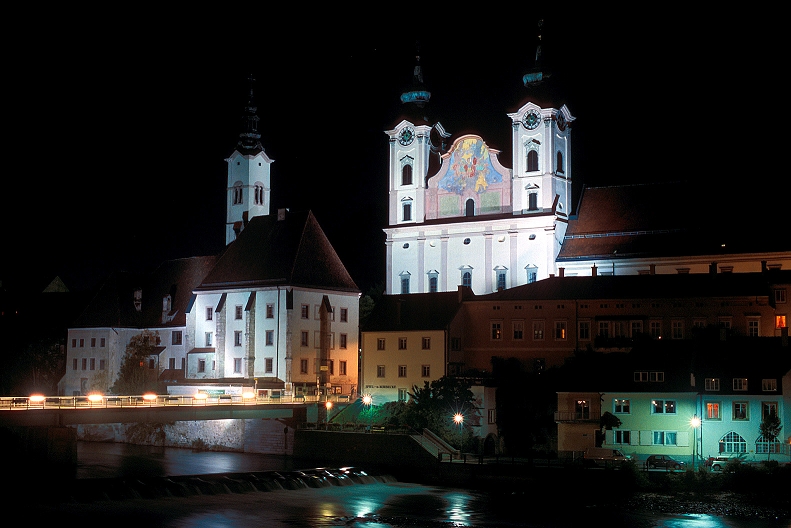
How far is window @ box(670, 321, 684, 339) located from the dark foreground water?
17754 mm

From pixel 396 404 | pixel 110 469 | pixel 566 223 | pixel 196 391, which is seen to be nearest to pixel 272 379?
pixel 196 391

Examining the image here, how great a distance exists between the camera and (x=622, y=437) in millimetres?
57188

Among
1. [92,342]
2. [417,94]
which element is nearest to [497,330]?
[417,94]

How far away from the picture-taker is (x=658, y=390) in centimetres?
5716

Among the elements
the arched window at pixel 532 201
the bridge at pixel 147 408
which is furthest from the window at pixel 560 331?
the arched window at pixel 532 201

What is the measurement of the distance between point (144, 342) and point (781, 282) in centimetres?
4362

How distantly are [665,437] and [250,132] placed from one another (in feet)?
177

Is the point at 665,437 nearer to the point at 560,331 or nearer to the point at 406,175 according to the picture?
the point at 560,331

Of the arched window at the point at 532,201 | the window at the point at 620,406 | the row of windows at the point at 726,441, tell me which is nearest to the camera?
the row of windows at the point at 726,441

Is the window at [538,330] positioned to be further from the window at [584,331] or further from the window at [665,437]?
the window at [665,437]

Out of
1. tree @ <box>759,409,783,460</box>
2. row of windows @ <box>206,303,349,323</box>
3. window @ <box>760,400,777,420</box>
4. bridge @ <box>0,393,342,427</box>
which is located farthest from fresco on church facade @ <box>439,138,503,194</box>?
tree @ <box>759,409,783,460</box>

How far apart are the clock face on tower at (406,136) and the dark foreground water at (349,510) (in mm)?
39167

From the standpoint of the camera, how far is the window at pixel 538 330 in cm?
6919

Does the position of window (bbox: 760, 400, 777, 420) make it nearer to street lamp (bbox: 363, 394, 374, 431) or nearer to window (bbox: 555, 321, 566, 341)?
window (bbox: 555, 321, 566, 341)
